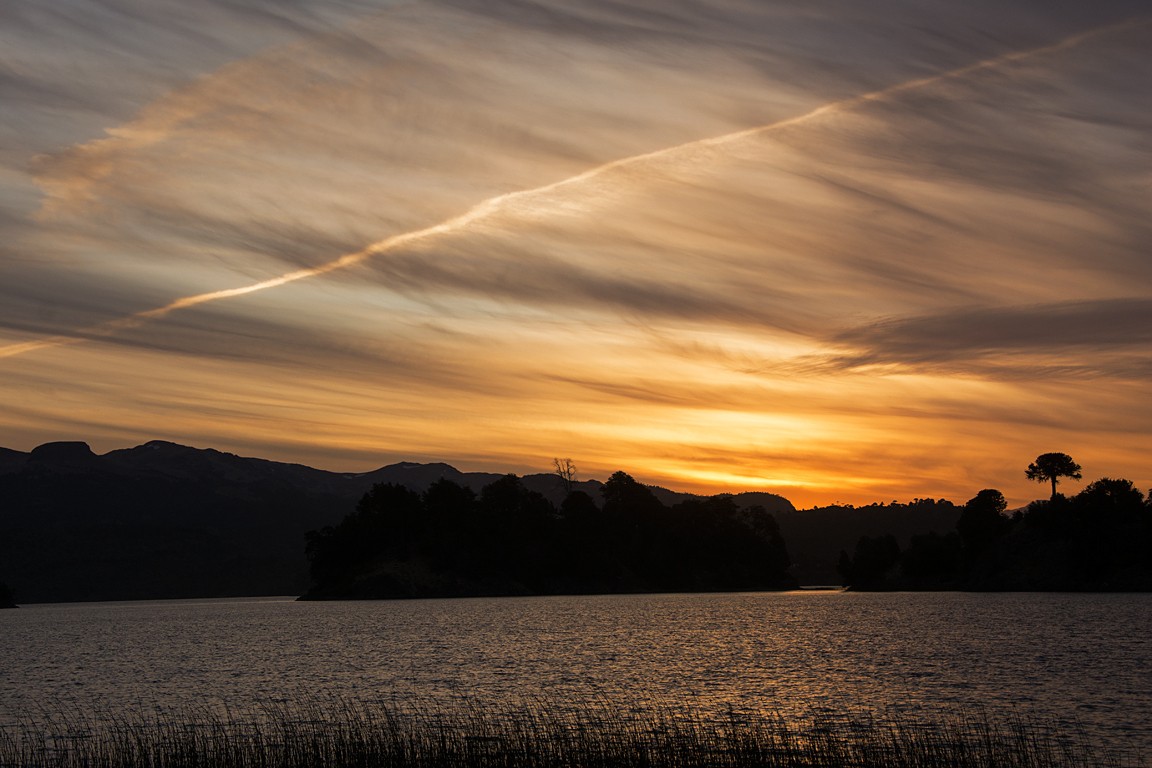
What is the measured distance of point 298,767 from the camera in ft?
136

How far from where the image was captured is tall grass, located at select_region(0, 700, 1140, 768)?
41.4 metres

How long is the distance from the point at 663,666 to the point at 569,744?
165 feet

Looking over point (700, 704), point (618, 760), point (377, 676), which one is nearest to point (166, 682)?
point (377, 676)

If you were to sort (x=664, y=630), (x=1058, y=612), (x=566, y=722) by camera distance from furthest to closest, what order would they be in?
(x=1058, y=612), (x=664, y=630), (x=566, y=722)

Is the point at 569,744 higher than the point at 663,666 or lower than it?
higher

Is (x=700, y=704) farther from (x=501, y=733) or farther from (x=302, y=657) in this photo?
(x=302, y=657)

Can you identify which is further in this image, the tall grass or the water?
the water

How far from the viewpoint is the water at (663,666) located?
66.8 metres

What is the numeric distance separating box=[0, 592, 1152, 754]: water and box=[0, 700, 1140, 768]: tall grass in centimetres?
554

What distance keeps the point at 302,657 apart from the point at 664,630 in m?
58.0

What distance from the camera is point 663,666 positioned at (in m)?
92.3

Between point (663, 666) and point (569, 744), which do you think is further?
point (663, 666)

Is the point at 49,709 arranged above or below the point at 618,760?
below

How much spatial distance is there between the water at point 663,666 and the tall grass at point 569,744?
5540 millimetres
